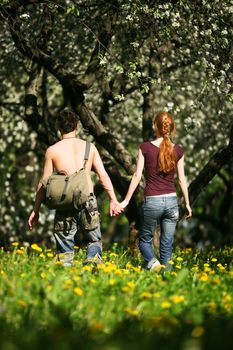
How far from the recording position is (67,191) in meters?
7.50

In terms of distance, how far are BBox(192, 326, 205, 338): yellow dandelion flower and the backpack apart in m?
3.24

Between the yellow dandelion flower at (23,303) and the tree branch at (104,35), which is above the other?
the tree branch at (104,35)

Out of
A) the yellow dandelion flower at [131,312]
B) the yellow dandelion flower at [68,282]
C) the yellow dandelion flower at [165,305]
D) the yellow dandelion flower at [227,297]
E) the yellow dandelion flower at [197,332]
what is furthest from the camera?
the yellow dandelion flower at [227,297]

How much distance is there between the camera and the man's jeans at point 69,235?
25.4 ft

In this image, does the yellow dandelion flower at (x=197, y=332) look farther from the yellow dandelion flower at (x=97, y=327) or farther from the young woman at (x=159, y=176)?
the young woman at (x=159, y=176)

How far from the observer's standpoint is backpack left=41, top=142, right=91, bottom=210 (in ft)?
24.6

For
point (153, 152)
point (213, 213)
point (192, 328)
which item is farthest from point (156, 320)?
point (213, 213)

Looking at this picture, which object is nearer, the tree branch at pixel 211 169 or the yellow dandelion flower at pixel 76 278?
the yellow dandelion flower at pixel 76 278

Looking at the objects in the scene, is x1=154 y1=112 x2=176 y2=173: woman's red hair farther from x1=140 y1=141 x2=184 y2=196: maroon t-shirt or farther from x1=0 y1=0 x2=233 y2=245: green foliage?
x1=0 y1=0 x2=233 y2=245: green foliage

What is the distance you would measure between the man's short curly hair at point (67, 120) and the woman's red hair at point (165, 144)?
0.98 meters

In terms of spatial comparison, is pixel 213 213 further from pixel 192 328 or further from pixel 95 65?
pixel 192 328

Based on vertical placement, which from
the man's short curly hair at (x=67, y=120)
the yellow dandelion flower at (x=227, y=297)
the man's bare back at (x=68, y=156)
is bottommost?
the yellow dandelion flower at (x=227, y=297)

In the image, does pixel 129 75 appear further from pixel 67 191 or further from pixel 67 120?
pixel 67 191

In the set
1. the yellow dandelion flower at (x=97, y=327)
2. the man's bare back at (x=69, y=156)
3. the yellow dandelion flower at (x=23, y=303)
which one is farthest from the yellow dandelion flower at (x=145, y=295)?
the man's bare back at (x=69, y=156)
